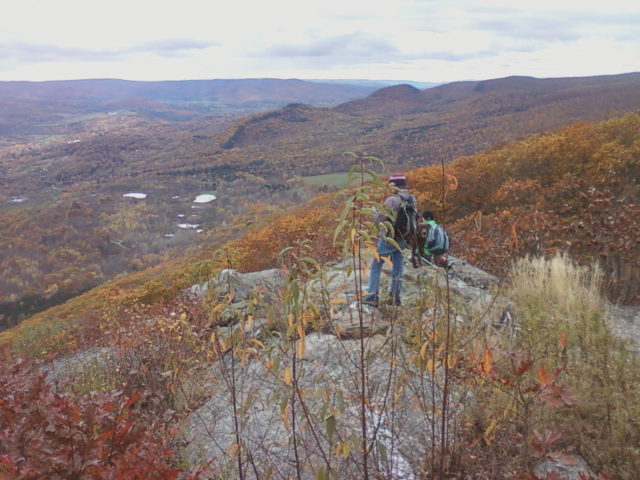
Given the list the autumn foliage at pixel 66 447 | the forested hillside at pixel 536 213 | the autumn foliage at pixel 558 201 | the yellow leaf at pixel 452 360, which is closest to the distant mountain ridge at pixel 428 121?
the autumn foliage at pixel 558 201

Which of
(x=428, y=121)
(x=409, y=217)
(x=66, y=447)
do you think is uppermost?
(x=428, y=121)

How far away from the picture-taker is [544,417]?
2.26 metres

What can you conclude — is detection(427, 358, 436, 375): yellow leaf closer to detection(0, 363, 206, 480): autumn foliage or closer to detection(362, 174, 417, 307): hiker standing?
detection(0, 363, 206, 480): autumn foliage

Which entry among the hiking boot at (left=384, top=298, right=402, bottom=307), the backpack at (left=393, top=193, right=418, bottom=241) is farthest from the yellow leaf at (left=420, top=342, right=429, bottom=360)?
the backpack at (left=393, top=193, right=418, bottom=241)

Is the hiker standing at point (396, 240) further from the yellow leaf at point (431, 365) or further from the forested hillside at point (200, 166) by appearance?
the forested hillside at point (200, 166)

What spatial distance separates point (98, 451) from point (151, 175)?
383 ft

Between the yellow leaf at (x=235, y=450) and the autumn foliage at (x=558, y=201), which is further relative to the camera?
the autumn foliage at (x=558, y=201)

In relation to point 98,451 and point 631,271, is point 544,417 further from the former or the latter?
point 631,271

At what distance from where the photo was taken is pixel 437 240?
4.10 metres

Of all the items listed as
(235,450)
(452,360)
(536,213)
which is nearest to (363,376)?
(452,360)

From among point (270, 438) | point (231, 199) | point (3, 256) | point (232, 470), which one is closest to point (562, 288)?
point (270, 438)

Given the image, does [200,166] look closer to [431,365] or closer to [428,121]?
[428,121]

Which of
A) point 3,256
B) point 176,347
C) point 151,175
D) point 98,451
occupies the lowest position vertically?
point 3,256

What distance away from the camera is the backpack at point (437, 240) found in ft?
13.3
